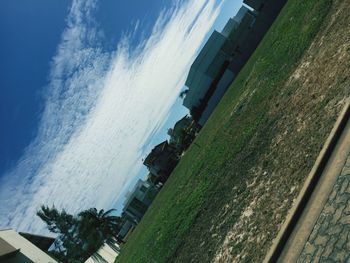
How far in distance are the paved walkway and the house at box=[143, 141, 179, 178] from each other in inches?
2115

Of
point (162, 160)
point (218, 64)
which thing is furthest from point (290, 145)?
point (162, 160)

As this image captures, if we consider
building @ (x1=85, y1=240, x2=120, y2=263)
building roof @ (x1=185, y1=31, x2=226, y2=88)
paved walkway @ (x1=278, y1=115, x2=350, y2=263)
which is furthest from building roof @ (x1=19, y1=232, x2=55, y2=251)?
paved walkway @ (x1=278, y1=115, x2=350, y2=263)

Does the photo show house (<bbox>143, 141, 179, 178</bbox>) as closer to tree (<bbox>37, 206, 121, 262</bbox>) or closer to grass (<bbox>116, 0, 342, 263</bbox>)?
tree (<bbox>37, 206, 121, 262</bbox>)

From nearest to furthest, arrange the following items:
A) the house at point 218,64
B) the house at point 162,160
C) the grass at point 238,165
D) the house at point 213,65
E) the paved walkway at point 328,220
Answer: the paved walkway at point 328,220 < the grass at point 238,165 < the house at point 218,64 < the house at point 213,65 < the house at point 162,160

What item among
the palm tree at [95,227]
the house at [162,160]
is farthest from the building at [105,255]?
the house at [162,160]

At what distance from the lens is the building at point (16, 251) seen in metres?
34.7

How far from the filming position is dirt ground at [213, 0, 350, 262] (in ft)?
37.0

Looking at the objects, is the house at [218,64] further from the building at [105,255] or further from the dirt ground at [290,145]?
the dirt ground at [290,145]

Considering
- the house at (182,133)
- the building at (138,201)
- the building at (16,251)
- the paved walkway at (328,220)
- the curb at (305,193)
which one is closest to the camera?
the paved walkway at (328,220)

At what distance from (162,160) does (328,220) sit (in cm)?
5608

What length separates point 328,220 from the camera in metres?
8.46

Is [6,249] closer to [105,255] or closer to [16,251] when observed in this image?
[16,251]

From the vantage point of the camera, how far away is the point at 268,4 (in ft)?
151

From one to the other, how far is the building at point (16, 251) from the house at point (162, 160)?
80.8 ft
